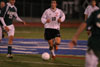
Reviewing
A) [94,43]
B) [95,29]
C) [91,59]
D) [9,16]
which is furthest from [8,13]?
[91,59]

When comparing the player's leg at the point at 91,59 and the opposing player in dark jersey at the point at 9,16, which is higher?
the opposing player in dark jersey at the point at 9,16

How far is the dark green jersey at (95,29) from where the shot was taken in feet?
23.0

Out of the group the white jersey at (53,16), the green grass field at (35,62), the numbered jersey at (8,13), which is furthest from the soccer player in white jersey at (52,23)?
the numbered jersey at (8,13)

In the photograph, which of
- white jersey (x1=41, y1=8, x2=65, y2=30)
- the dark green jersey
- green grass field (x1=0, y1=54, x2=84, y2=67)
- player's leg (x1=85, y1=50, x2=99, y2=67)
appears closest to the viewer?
player's leg (x1=85, y1=50, x2=99, y2=67)

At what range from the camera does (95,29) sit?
7.19 meters

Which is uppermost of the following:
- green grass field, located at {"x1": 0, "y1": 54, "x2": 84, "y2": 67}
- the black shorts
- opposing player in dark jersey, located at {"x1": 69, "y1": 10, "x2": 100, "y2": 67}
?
opposing player in dark jersey, located at {"x1": 69, "y1": 10, "x2": 100, "y2": 67}

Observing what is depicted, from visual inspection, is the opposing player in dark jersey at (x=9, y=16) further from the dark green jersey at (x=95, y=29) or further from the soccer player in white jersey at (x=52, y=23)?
the dark green jersey at (x=95, y=29)

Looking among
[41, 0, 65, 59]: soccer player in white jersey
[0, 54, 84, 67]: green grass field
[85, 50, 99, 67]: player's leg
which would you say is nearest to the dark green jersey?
[85, 50, 99, 67]: player's leg

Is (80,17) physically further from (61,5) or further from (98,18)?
Answer: (98,18)

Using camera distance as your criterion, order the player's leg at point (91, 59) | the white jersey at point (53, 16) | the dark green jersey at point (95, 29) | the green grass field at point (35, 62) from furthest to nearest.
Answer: the white jersey at point (53, 16), the green grass field at point (35, 62), the dark green jersey at point (95, 29), the player's leg at point (91, 59)

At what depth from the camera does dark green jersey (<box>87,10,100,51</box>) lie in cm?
702

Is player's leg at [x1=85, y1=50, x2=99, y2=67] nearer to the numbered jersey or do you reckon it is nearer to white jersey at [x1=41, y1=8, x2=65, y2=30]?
white jersey at [x1=41, y1=8, x2=65, y2=30]

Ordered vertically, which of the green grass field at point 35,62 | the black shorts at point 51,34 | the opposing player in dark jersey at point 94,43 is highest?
the opposing player in dark jersey at point 94,43

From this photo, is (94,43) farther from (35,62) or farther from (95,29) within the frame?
(35,62)
